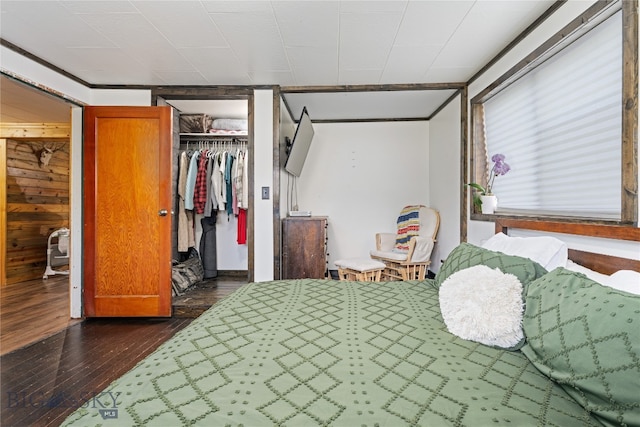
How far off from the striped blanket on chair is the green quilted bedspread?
264cm

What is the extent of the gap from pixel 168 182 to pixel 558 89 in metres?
3.11

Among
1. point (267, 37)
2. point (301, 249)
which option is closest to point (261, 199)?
point (301, 249)

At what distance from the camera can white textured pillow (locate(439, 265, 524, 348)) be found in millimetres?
1026


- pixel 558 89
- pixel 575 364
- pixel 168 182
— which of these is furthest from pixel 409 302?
pixel 168 182

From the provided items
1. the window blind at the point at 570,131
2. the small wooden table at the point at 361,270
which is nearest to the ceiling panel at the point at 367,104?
the window blind at the point at 570,131

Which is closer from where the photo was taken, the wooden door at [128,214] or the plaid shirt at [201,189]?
the wooden door at [128,214]

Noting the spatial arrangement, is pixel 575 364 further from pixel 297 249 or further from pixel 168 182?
pixel 168 182

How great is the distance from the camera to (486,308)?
1.09 metres

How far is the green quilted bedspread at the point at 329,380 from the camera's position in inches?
26.8

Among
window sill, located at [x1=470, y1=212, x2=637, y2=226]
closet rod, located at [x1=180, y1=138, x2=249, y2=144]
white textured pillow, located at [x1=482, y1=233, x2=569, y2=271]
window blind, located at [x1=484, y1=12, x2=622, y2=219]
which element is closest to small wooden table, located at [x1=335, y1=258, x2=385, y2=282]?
window sill, located at [x1=470, y1=212, x2=637, y2=226]

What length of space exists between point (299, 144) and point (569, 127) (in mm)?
2410

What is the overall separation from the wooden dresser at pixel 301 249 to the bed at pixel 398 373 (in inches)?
79.1

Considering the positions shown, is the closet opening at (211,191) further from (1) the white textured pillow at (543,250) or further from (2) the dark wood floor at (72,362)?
(1) the white textured pillow at (543,250)

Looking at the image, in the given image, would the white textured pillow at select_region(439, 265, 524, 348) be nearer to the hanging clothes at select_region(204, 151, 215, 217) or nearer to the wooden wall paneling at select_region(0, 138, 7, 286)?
the hanging clothes at select_region(204, 151, 215, 217)
